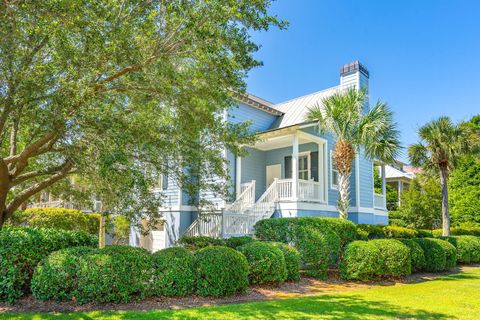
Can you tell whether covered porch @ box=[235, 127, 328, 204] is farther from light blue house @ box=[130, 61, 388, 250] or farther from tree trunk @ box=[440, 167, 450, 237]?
tree trunk @ box=[440, 167, 450, 237]

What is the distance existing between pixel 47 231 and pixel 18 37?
12.5 feet

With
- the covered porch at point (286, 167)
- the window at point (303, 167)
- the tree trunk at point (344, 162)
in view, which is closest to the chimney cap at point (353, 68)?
the covered porch at point (286, 167)

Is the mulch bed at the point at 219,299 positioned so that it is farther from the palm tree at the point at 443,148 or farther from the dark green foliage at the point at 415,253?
the palm tree at the point at 443,148

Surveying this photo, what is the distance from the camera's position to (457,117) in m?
17.8

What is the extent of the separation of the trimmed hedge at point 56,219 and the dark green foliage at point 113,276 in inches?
383

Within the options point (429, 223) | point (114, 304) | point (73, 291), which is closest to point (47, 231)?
point (73, 291)

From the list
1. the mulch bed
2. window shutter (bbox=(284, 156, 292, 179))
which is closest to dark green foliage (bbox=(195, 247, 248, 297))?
the mulch bed

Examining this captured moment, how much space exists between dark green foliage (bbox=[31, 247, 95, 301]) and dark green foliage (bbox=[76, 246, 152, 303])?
0.50ft

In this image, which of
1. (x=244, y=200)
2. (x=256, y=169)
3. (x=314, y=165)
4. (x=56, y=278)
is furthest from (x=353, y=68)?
(x=56, y=278)

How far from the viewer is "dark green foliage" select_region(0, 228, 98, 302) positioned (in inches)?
251

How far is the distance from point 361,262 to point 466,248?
299 inches

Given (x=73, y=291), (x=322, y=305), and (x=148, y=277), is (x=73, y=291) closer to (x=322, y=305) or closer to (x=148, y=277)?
(x=148, y=277)

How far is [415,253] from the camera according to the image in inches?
443

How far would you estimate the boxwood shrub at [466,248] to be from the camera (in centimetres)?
1450
